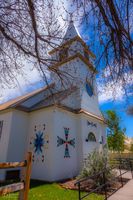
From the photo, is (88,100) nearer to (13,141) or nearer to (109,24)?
(13,141)

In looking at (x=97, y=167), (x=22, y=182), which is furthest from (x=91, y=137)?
(x=22, y=182)

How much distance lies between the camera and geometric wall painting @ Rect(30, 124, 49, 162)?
10805 mm

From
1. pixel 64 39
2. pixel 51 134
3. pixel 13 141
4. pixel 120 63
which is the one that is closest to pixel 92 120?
pixel 51 134

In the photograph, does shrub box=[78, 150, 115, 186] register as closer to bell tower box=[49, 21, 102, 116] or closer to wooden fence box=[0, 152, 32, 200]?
bell tower box=[49, 21, 102, 116]

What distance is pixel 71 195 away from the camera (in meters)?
6.94

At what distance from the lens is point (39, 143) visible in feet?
36.7

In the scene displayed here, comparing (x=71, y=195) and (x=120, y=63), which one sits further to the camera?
(x=71, y=195)

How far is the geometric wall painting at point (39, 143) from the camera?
35.4 ft

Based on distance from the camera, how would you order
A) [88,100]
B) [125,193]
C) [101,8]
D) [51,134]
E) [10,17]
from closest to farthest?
1. [101,8]
2. [10,17]
3. [125,193]
4. [51,134]
5. [88,100]

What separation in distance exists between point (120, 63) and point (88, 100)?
36.7 feet

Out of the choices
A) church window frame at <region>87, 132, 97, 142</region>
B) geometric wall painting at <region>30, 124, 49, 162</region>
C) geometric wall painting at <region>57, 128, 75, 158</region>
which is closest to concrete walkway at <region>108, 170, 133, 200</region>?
geometric wall painting at <region>57, 128, 75, 158</region>

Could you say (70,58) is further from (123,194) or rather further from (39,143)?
(39,143)

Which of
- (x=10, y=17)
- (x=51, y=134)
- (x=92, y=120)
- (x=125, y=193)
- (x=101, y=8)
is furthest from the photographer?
(x=92, y=120)

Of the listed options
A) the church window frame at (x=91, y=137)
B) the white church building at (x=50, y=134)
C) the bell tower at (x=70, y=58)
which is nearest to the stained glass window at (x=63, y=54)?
the bell tower at (x=70, y=58)
